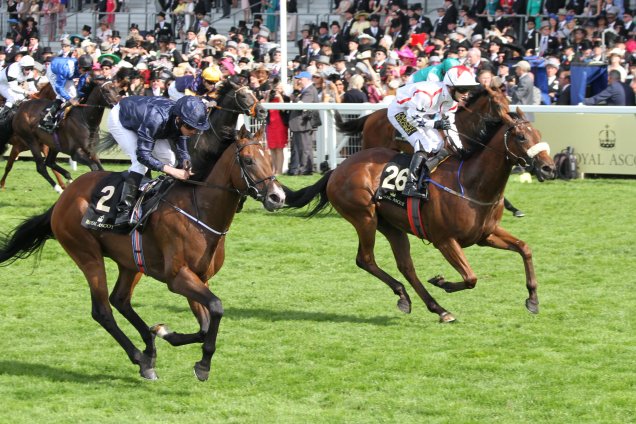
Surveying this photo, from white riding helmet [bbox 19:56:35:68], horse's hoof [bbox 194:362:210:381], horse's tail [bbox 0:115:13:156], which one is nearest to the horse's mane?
horse's hoof [bbox 194:362:210:381]

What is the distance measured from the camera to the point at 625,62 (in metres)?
16.6

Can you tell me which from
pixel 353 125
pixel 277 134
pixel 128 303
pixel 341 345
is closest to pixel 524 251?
pixel 341 345

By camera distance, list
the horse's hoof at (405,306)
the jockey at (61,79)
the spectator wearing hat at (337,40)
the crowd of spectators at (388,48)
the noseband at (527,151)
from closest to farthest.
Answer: the noseband at (527,151) < the horse's hoof at (405,306) < the jockey at (61,79) < the crowd of spectators at (388,48) < the spectator wearing hat at (337,40)

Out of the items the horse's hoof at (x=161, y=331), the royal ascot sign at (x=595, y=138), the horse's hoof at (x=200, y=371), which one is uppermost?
the royal ascot sign at (x=595, y=138)

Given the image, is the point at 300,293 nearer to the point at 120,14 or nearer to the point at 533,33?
the point at 533,33

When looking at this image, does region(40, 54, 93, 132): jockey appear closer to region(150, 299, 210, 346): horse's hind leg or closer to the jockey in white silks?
the jockey in white silks

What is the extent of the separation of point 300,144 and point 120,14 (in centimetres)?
1151

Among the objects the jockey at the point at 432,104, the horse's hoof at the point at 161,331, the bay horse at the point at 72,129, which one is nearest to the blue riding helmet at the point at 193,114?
the horse's hoof at the point at 161,331

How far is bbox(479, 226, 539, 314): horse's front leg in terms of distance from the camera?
26.8ft

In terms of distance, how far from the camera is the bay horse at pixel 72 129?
1367 cm

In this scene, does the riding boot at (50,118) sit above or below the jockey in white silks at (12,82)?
below

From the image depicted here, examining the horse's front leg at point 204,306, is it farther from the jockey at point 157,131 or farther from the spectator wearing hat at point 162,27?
the spectator wearing hat at point 162,27

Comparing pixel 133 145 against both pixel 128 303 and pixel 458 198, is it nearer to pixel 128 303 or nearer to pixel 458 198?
pixel 128 303

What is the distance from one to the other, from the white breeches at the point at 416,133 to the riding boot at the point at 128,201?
244 cm
